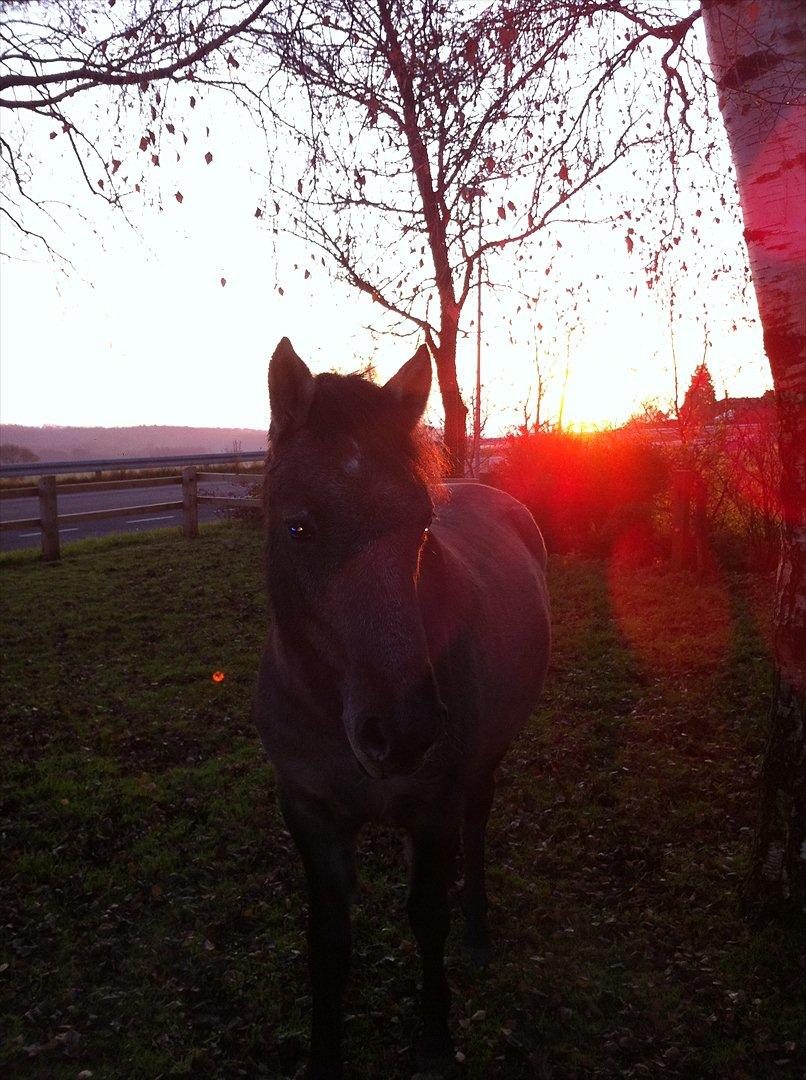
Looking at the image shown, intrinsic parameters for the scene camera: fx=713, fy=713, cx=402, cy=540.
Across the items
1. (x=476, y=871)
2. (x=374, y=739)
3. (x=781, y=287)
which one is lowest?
(x=476, y=871)

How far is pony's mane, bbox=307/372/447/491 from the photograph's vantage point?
96.8 inches

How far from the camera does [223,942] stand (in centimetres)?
371

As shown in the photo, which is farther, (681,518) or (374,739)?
(681,518)

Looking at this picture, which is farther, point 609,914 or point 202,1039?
point 609,914

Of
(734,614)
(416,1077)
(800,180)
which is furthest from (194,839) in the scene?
(734,614)

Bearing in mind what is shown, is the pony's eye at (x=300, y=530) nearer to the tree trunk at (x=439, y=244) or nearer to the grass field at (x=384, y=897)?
the tree trunk at (x=439, y=244)

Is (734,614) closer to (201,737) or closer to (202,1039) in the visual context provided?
(201,737)

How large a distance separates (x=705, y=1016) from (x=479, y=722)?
5.23 ft

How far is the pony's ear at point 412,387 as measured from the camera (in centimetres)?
271

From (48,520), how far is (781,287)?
1331 centimetres

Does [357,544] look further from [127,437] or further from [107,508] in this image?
[127,437]

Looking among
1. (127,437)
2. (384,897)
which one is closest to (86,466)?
(384,897)

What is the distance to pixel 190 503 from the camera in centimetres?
1638

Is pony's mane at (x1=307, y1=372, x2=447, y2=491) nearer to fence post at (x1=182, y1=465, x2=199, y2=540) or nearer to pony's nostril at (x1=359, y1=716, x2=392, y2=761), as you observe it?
pony's nostril at (x1=359, y1=716, x2=392, y2=761)
